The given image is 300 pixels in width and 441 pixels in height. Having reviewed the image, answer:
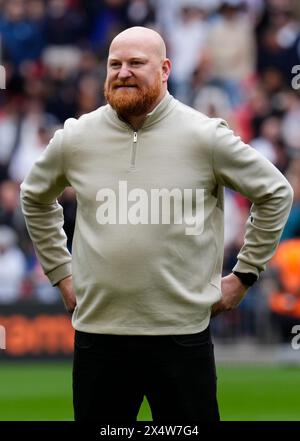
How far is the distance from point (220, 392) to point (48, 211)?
22.9ft

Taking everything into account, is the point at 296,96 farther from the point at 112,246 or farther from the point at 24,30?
the point at 112,246

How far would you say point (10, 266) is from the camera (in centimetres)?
1612

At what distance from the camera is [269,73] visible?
58.9ft

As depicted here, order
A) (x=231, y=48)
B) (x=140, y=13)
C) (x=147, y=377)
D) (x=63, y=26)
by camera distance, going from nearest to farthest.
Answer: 1. (x=147, y=377)
2. (x=231, y=48)
3. (x=140, y=13)
4. (x=63, y=26)

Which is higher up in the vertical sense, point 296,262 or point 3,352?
point 296,262

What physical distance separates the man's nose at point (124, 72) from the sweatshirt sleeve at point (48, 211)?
43cm

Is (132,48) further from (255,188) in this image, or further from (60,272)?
(60,272)

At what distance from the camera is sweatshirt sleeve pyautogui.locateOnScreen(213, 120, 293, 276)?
607 cm

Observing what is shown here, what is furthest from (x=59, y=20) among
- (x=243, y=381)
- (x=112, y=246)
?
(x=112, y=246)

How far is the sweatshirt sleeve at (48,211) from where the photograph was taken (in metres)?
6.32

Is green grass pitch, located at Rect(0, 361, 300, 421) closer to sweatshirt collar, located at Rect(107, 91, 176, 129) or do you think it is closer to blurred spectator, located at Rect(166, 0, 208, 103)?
blurred spectator, located at Rect(166, 0, 208, 103)

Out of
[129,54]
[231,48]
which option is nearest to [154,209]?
[129,54]

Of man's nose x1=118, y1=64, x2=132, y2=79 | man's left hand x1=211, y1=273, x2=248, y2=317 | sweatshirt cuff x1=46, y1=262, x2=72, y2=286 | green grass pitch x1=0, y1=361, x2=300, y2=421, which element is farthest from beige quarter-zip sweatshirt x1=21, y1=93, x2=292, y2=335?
green grass pitch x1=0, y1=361, x2=300, y2=421
